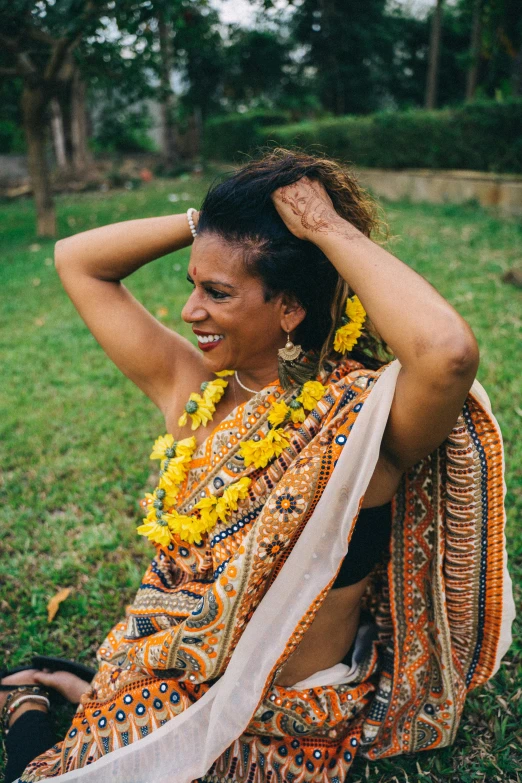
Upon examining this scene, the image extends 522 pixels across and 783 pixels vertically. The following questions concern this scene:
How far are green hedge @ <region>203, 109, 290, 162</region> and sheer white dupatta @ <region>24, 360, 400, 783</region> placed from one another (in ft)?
63.9

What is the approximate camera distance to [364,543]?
194cm

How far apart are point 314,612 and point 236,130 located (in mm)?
21915

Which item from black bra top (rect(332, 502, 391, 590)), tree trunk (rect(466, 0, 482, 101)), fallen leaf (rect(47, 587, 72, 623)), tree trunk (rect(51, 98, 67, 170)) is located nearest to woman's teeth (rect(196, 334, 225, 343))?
black bra top (rect(332, 502, 391, 590))

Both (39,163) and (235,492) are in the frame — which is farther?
(39,163)

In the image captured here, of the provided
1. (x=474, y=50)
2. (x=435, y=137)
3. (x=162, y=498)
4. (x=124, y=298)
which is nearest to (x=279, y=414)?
(x=162, y=498)

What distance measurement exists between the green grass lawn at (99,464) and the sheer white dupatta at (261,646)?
0.66 metres

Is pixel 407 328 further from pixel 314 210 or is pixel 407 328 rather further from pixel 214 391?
pixel 214 391

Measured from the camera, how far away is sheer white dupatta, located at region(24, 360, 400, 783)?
168 centimetres

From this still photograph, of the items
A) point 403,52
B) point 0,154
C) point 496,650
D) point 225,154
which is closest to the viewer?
point 496,650

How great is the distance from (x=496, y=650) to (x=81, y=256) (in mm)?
1968

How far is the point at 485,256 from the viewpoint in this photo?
25.3 feet

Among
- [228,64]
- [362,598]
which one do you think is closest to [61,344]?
[362,598]

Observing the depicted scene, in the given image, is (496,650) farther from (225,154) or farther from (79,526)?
(225,154)

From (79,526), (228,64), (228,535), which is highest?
(228,64)
